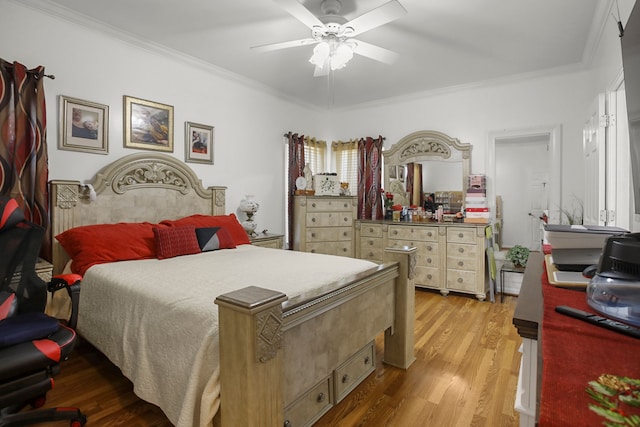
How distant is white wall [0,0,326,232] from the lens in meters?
2.65

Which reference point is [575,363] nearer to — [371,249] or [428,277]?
[428,277]

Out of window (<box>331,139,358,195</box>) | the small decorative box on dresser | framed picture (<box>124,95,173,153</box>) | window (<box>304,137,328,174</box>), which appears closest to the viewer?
framed picture (<box>124,95,173,153</box>)

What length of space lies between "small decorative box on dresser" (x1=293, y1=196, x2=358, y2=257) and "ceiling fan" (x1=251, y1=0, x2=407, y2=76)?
203 centimetres

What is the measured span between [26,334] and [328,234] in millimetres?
3387

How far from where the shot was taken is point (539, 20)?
2.76 meters

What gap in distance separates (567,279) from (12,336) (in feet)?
7.29

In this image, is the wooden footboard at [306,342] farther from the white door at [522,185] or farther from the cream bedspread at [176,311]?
the white door at [522,185]

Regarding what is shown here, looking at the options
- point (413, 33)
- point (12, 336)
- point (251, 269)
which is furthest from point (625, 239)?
point (413, 33)

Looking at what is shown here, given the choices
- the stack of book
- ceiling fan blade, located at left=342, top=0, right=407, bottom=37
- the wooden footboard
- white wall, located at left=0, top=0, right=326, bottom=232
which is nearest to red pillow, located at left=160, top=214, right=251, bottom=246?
white wall, located at left=0, top=0, right=326, bottom=232

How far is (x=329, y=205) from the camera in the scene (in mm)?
4551

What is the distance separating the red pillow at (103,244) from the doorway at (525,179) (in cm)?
397

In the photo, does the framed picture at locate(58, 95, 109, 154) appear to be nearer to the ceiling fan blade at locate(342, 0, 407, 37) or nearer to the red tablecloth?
the ceiling fan blade at locate(342, 0, 407, 37)

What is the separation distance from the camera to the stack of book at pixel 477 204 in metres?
3.97

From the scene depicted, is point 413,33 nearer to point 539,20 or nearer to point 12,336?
point 539,20
